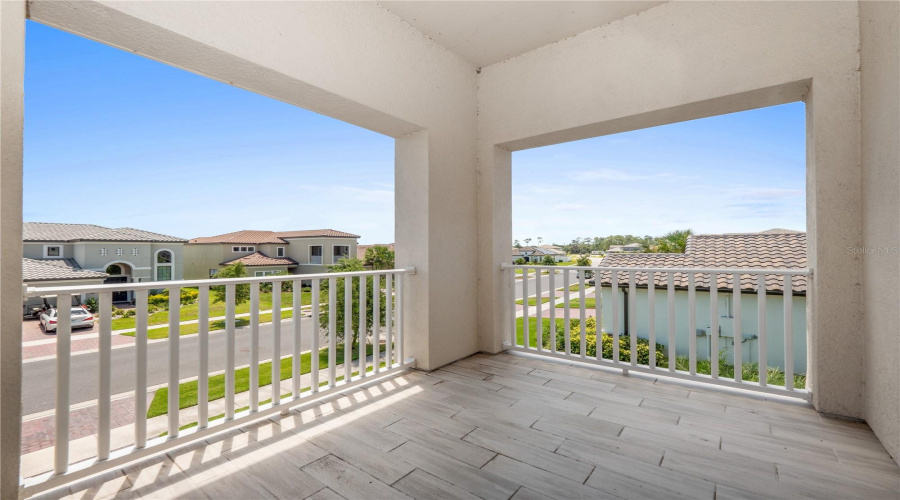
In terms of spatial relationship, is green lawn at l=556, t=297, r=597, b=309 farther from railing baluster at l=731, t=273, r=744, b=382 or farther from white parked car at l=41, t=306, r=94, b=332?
white parked car at l=41, t=306, r=94, b=332

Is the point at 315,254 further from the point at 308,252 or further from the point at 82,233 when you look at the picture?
the point at 82,233

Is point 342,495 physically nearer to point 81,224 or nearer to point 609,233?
point 81,224

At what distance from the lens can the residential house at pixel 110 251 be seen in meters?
1.42

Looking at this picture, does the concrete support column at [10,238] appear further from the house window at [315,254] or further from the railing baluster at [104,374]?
the house window at [315,254]

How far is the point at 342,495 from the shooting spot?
1332mm

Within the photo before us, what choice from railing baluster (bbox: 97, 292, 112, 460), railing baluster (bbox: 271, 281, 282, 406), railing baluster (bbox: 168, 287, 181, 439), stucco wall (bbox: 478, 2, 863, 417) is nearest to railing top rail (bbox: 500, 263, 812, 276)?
stucco wall (bbox: 478, 2, 863, 417)

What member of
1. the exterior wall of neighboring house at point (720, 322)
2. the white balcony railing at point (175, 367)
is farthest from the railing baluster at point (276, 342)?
the exterior wall of neighboring house at point (720, 322)

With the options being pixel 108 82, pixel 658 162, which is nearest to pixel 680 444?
pixel 658 162

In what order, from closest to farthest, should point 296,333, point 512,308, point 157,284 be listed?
1. point 157,284
2. point 296,333
3. point 512,308

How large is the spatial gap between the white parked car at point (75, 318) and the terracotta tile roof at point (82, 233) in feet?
0.96

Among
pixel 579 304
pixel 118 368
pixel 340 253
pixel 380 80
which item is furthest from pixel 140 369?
pixel 579 304

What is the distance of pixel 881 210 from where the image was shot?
1.68m

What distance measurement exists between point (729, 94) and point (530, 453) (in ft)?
8.13

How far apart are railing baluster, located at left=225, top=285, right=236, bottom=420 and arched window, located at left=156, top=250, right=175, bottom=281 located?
0.27 m
